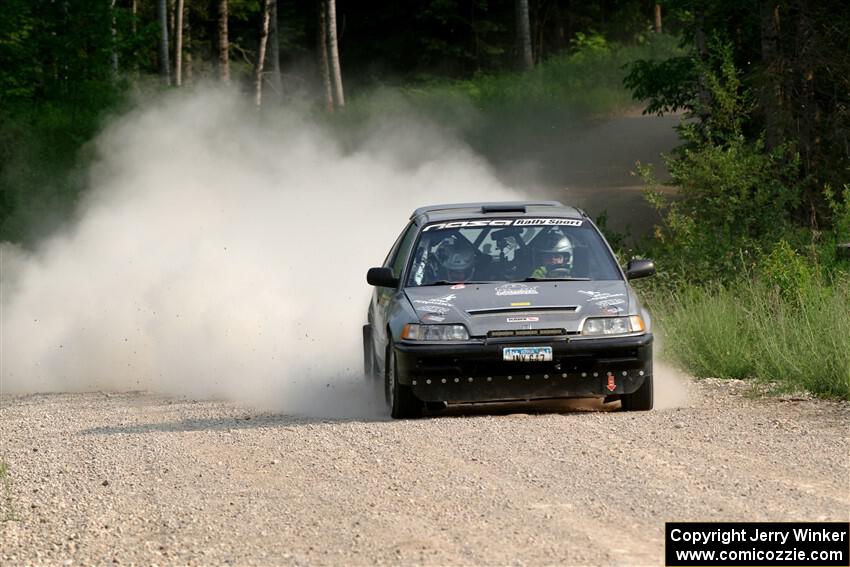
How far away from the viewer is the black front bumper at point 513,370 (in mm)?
11000

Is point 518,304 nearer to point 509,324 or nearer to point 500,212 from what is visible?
point 509,324

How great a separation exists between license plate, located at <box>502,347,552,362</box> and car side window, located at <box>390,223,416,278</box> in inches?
65.2

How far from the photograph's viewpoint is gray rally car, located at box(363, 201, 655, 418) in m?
11.0

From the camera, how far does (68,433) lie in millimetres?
12008

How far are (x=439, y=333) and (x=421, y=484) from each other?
2519mm

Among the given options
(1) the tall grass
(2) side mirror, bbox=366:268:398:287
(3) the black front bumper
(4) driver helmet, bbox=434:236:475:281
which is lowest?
(1) the tall grass

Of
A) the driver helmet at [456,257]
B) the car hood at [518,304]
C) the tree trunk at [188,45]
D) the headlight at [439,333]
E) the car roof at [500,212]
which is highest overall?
the tree trunk at [188,45]

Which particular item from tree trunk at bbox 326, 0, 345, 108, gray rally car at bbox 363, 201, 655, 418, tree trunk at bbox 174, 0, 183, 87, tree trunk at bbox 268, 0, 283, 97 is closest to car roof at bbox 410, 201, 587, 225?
gray rally car at bbox 363, 201, 655, 418

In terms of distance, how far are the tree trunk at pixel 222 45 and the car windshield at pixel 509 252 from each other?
33.3 meters

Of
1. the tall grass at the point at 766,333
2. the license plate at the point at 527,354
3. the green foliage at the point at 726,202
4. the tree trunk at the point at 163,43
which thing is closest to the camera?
the license plate at the point at 527,354

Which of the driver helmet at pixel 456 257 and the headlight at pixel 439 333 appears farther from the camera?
the driver helmet at pixel 456 257

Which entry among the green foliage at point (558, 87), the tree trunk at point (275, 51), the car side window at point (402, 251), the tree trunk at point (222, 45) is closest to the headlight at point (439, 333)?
the car side window at point (402, 251)

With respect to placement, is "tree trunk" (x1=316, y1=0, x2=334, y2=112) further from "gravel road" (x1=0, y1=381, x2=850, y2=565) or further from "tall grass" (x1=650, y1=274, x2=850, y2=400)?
"gravel road" (x1=0, y1=381, x2=850, y2=565)

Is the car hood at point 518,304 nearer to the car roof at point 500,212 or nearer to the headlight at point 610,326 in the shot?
the headlight at point 610,326
